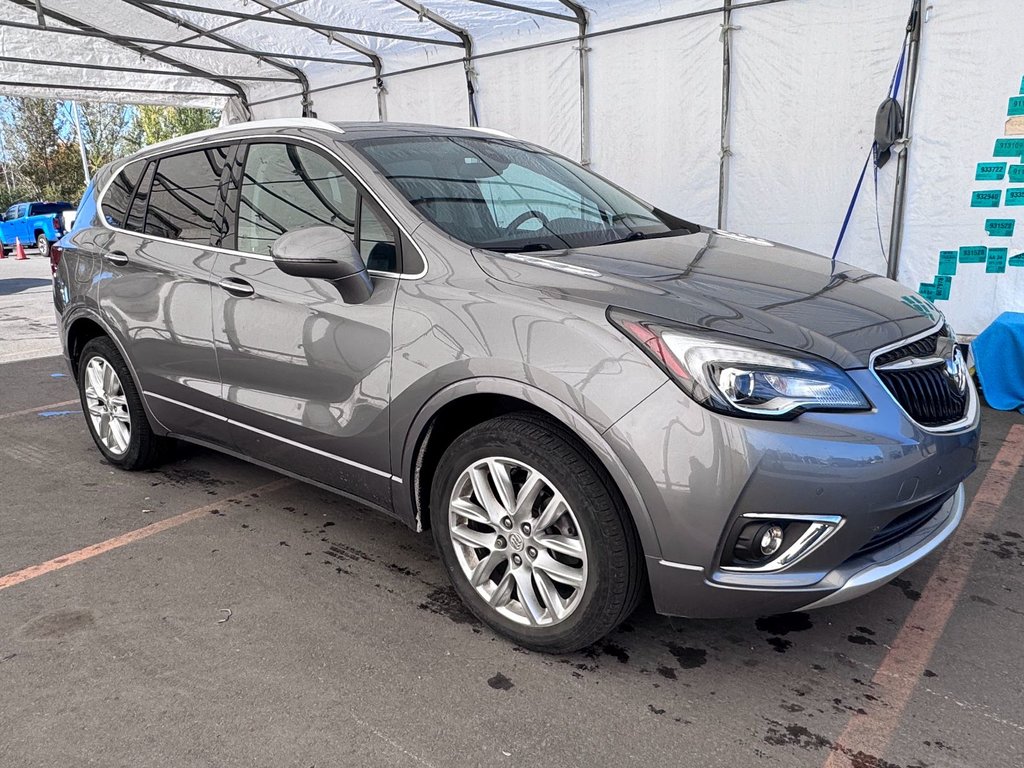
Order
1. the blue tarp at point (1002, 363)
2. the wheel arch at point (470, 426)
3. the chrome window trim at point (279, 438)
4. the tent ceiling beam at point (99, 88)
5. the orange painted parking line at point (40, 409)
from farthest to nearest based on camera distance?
the tent ceiling beam at point (99, 88), the orange painted parking line at point (40, 409), the blue tarp at point (1002, 363), the chrome window trim at point (279, 438), the wheel arch at point (470, 426)

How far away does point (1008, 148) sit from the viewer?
18.7 feet

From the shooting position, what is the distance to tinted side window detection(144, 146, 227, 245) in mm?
3467

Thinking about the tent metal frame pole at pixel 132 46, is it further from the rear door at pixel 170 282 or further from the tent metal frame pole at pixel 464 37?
the rear door at pixel 170 282

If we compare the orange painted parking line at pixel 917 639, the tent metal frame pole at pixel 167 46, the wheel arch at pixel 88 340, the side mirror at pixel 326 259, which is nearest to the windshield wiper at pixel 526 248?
the side mirror at pixel 326 259

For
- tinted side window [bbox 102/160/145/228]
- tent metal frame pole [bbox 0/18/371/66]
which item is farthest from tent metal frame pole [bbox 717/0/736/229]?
tent metal frame pole [bbox 0/18/371/66]

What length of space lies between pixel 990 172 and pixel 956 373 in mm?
4112

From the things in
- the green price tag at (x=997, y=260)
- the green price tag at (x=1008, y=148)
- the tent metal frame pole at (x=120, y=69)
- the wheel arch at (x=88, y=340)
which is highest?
the tent metal frame pole at (x=120, y=69)

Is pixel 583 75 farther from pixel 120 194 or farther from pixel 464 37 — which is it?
pixel 120 194

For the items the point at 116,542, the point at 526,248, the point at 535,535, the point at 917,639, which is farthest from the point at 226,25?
the point at 917,639

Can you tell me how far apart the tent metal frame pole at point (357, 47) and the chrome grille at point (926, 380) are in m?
8.14

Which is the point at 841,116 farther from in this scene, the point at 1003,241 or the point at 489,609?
the point at 489,609

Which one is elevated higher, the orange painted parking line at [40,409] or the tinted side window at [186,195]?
the tinted side window at [186,195]

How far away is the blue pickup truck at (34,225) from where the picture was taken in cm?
2383

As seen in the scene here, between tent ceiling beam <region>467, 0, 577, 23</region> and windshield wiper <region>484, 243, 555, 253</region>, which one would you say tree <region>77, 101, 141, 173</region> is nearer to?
tent ceiling beam <region>467, 0, 577, 23</region>
